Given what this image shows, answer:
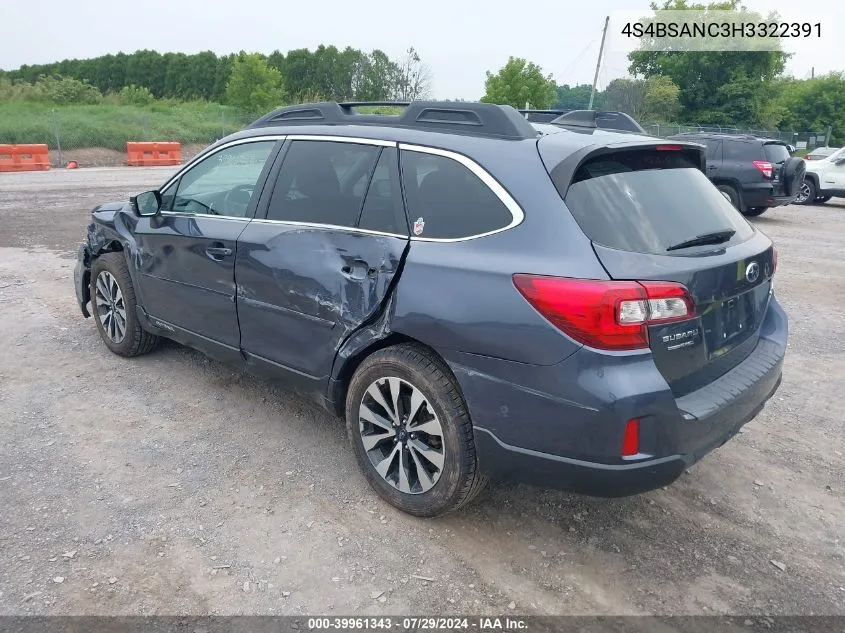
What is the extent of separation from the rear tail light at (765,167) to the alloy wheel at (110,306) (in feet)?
39.2

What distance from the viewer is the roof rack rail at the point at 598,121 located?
11.8 ft

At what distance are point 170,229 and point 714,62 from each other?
57.7m

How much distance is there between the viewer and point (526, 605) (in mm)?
2602

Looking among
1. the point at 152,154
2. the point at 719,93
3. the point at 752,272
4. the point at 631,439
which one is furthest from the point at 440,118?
the point at 719,93

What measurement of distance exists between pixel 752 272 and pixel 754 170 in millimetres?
11226

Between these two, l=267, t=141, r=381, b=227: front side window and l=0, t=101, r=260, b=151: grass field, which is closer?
l=267, t=141, r=381, b=227: front side window

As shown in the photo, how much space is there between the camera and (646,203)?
111 inches

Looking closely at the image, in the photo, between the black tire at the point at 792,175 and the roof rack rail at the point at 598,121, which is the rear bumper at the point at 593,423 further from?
the black tire at the point at 792,175

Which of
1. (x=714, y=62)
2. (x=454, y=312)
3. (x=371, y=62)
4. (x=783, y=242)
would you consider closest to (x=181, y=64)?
(x=371, y=62)

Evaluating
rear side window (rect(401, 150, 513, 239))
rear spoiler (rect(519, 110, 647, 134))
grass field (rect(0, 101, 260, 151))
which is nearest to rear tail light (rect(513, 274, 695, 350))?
rear side window (rect(401, 150, 513, 239))

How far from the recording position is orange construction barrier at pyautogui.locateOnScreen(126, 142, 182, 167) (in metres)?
26.0

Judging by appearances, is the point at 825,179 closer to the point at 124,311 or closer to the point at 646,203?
the point at 646,203

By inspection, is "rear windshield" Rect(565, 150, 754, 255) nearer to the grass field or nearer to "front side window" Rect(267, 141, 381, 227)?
"front side window" Rect(267, 141, 381, 227)

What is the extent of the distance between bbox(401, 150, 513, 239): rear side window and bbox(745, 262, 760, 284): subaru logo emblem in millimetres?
1114
